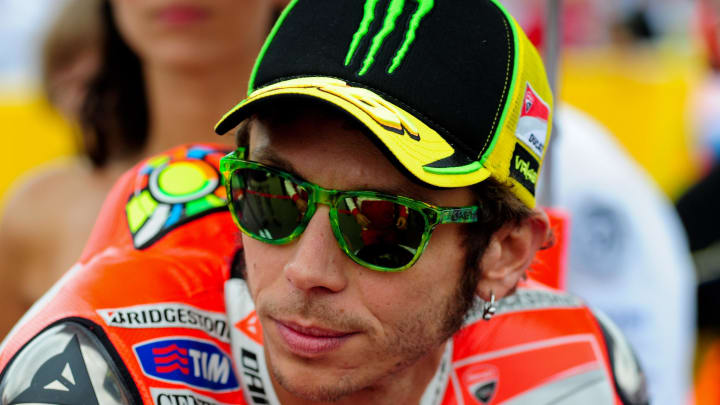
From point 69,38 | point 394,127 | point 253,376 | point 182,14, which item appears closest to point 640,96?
point 69,38

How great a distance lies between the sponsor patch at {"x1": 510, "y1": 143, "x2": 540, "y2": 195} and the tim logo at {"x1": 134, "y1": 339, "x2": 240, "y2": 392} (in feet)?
2.24

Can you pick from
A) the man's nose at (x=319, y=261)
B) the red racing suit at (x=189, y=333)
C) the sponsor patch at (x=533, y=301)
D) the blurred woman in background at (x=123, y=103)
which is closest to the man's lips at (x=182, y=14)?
the blurred woman in background at (x=123, y=103)

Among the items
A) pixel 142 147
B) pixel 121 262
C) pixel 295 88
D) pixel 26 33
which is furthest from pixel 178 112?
pixel 26 33

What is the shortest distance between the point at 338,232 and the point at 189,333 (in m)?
0.40

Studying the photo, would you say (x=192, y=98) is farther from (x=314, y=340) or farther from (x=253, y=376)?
(x=314, y=340)

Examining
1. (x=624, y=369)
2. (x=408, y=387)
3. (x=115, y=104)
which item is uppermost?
(x=115, y=104)

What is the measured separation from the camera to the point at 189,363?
1.84 metres

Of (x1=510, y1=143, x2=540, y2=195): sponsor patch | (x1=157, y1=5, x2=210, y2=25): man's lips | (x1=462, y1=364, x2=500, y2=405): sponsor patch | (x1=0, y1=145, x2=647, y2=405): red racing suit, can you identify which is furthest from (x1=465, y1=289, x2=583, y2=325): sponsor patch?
(x1=157, y1=5, x2=210, y2=25): man's lips

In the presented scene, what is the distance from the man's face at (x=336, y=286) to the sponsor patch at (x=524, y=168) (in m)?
0.12

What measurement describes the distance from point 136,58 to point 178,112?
1.17 feet

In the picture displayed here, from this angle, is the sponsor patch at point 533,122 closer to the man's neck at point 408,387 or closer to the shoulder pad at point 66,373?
the man's neck at point 408,387

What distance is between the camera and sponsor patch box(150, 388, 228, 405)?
1.74m

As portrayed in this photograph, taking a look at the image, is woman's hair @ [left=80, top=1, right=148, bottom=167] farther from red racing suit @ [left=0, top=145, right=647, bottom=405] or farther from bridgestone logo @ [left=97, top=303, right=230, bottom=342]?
bridgestone logo @ [left=97, top=303, right=230, bottom=342]

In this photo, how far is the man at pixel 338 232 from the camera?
1.69 meters
